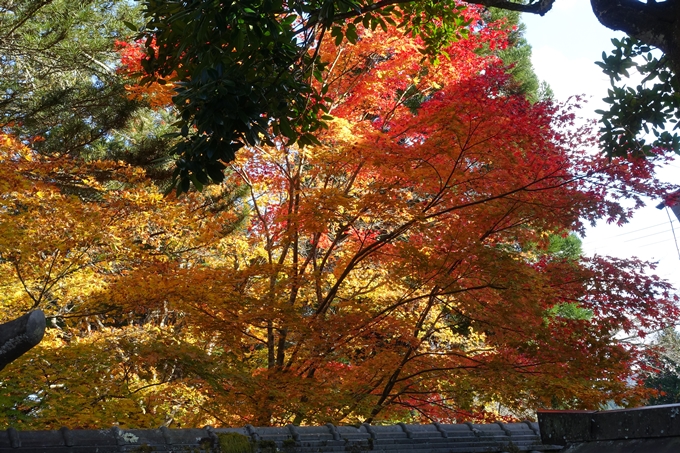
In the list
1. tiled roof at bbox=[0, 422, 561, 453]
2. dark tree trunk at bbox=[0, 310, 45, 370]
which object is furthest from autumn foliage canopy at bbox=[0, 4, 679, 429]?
dark tree trunk at bbox=[0, 310, 45, 370]

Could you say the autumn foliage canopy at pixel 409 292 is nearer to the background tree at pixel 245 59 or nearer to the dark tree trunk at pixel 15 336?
the background tree at pixel 245 59

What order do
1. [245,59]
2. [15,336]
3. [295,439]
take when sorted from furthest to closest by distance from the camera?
1. [295,439]
2. [245,59]
3. [15,336]

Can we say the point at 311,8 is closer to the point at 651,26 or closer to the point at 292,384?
the point at 651,26

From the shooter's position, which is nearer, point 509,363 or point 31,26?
point 509,363

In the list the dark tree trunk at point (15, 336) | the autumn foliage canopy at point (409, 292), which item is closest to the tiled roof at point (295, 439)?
the autumn foliage canopy at point (409, 292)

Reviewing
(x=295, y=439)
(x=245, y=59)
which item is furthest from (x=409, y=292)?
(x=245, y=59)

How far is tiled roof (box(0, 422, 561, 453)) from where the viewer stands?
12.1ft

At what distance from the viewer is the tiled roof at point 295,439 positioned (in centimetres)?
369

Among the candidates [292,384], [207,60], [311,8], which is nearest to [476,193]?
[292,384]

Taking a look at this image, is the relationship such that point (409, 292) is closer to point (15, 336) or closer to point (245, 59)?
point (245, 59)

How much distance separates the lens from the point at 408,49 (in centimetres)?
969

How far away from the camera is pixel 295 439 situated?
4.66 m

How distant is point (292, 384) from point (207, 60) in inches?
189

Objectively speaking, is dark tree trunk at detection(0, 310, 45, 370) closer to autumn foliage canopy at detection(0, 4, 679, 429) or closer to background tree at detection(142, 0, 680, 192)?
background tree at detection(142, 0, 680, 192)
